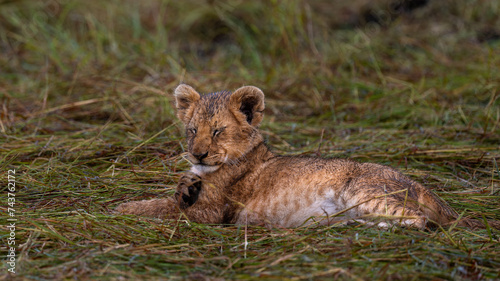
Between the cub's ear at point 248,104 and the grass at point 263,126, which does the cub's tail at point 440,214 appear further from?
the cub's ear at point 248,104

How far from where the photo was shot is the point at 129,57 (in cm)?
979

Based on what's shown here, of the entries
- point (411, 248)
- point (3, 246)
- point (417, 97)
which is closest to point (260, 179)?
point (411, 248)

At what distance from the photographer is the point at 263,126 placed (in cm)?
753

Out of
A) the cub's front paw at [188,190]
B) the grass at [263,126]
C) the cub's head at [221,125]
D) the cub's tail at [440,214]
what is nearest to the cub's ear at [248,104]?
the cub's head at [221,125]

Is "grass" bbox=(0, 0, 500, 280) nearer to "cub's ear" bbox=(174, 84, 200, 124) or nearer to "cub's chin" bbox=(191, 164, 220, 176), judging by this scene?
"cub's chin" bbox=(191, 164, 220, 176)

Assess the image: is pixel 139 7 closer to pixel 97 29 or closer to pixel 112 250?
pixel 97 29

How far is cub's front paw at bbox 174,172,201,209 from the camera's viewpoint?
488cm

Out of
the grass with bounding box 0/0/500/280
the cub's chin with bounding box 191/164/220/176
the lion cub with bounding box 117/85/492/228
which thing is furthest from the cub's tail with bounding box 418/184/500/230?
the cub's chin with bounding box 191/164/220/176

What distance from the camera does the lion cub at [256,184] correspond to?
4531 mm

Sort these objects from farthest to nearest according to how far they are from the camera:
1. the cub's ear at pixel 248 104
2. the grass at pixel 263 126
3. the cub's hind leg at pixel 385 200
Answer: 1. the cub's ear at pixel 248 104
2. the cub's hind leg at pixel 385 200
3. the grass at pixel 263 126

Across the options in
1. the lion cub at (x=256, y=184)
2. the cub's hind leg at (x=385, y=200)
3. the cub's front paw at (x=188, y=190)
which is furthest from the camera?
the cub's front paw at (x=188, y=190)

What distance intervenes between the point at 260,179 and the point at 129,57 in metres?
5.55

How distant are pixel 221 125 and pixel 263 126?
260 cm

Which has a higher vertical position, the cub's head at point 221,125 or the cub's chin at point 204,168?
the cub's head at point 221,125
